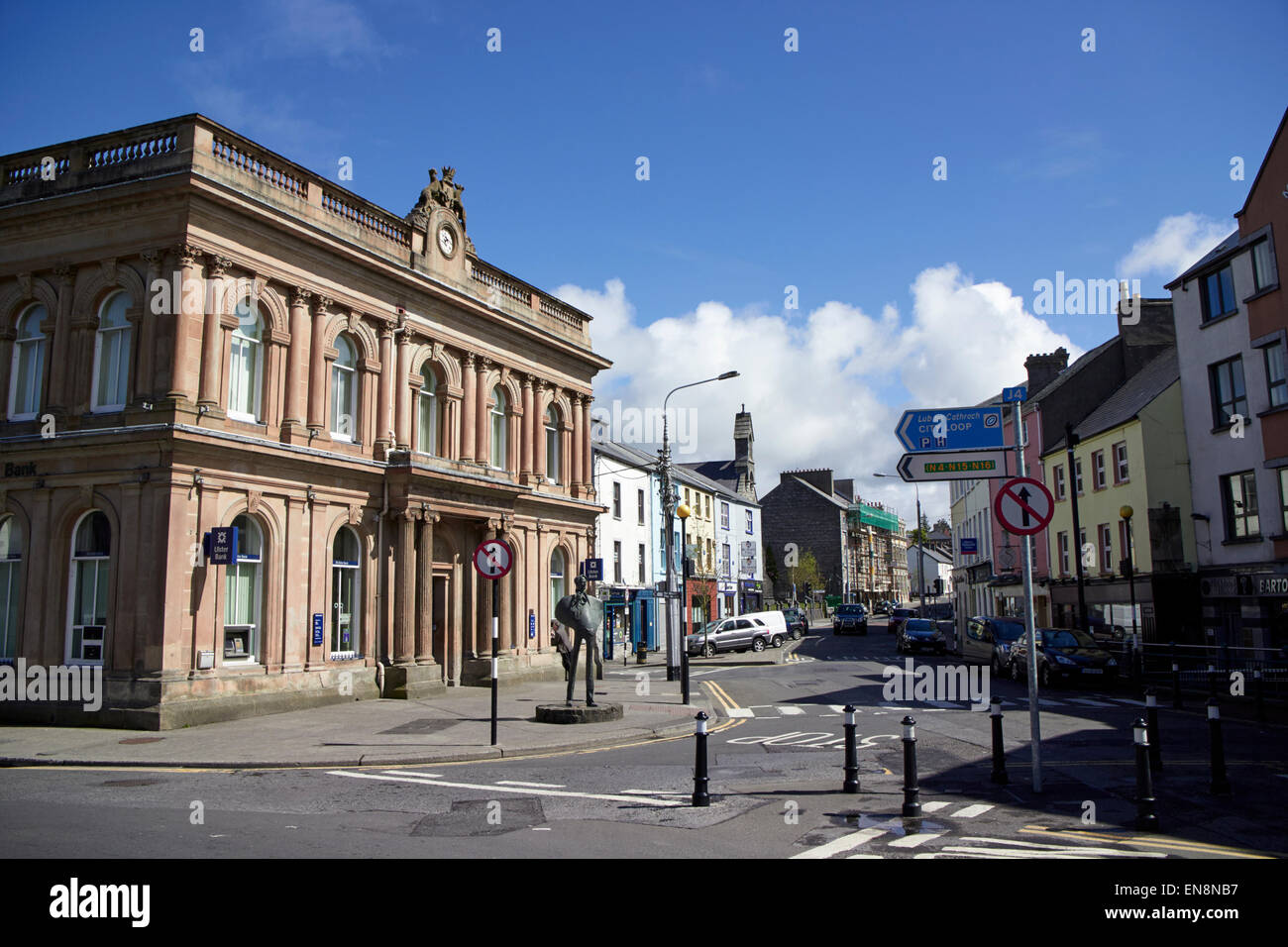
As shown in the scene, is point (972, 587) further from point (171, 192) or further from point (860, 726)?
point (171, 192)

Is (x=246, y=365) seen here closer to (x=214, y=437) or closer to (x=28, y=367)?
(x=214, y=437)

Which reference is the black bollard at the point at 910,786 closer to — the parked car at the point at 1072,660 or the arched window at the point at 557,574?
the parked car at the point at 1072,660

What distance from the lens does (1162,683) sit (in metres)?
23.5

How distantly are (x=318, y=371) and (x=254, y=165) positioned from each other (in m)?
4.57

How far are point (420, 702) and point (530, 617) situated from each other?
23.3ft

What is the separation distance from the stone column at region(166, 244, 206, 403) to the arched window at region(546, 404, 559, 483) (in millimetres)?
13252

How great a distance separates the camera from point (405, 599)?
21812mm

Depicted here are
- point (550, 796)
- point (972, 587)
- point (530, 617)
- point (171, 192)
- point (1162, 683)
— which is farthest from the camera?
point (972, 587)

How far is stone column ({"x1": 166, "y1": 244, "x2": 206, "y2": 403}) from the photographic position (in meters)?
17.5

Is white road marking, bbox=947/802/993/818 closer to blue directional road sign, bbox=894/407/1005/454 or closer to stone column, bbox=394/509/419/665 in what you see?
blue directional road sign, bbox=894/407/1005/454

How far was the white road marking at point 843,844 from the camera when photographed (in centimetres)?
725

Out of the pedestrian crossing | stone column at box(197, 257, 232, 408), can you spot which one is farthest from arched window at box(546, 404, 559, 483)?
the pedestrian crossing

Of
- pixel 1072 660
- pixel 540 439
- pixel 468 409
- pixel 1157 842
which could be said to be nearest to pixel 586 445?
pixel 540 439
